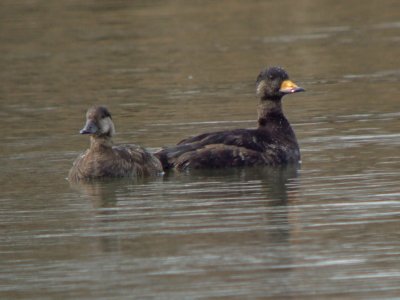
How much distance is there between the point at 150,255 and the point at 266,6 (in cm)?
2097

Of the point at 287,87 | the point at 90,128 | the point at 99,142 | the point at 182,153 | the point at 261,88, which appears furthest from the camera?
the point at 261,88

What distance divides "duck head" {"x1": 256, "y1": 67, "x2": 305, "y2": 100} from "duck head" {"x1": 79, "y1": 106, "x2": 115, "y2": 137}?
82.4 inches

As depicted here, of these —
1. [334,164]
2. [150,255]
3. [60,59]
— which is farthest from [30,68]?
[150,255]

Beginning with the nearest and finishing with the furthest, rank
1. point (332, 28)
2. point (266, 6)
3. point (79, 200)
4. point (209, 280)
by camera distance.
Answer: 1. point (209, 280)
2. point (79, 200)
3. point (332, 28)
4. point (266, 6)

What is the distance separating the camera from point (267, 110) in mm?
15500

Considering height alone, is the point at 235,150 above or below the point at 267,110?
below

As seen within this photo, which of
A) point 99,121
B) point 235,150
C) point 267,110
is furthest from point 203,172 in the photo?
point 267,110

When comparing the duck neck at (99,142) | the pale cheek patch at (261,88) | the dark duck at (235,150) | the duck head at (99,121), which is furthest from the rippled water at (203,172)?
the pale cheek patch at (261,88)

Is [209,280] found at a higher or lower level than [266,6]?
lower

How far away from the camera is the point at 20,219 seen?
11719 millimetres

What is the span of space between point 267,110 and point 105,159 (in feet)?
7.51

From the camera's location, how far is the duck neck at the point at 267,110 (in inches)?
608

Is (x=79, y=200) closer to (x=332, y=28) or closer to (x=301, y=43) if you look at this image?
(x=301, y=43)

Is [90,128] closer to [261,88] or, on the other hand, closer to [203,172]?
[203,172]
